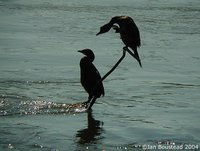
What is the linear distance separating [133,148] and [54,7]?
1947 centimetres

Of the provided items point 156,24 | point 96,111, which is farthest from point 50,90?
point 156,24

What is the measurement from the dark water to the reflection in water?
13 mm

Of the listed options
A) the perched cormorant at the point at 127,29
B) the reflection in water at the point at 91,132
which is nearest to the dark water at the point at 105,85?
the reflection in water at the point at 91,132

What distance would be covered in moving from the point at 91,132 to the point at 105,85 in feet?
10.3

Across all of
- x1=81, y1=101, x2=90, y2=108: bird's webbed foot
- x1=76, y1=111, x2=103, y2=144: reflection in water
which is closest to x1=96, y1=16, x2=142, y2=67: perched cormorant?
x1=76, y1=111, x2=103, y2=144: reflection in water

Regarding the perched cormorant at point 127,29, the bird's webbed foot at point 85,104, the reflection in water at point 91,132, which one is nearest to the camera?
the reflection in water at point 91,132

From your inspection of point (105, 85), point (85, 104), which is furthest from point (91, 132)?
point (105, 85)

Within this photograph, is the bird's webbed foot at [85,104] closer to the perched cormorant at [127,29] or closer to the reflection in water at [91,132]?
the reflection in water at [91,132]

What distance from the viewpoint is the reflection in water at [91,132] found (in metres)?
7.50

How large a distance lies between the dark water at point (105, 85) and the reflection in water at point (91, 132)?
0.04 feet

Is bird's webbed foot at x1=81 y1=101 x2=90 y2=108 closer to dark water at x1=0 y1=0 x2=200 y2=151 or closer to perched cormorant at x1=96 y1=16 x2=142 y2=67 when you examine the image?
dark water at x1=0 y1=0 x2=200 y2=151

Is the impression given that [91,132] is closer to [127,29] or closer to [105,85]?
[127,29]

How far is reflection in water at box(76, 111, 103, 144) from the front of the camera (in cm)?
750

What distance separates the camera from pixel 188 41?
55.5 ft
